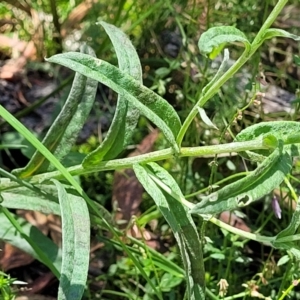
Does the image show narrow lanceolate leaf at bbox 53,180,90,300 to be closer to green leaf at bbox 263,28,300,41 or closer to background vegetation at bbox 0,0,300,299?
background vegetation at bbox 0,0,300,299

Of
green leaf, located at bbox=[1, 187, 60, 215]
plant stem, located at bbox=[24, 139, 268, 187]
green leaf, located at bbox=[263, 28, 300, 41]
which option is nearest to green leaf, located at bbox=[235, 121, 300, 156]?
plant stem, located at bbox=[24, 139, 268, 187]

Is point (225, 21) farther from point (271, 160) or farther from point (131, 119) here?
point (271, 160)

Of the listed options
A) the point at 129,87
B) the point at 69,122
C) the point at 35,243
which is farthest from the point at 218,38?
the point at 35,243

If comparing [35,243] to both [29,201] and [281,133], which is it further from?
[281,133]

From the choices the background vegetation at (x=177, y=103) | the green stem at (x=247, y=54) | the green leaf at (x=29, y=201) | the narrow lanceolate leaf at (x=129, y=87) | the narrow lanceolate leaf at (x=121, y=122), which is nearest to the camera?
the green stem at (x=247, y=54)

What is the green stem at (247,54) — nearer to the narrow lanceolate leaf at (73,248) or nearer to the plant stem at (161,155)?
the plant stem at (161,155)

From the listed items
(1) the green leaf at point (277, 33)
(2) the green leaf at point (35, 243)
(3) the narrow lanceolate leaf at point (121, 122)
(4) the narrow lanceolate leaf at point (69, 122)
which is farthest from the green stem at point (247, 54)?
(2) the green leaf at point (35, 243)

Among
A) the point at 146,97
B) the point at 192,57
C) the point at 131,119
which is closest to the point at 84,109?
the point at 131,119
